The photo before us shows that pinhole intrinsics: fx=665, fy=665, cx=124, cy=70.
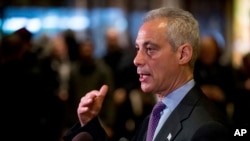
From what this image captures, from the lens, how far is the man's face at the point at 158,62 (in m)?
2.99

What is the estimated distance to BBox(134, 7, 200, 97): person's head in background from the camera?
2.98m

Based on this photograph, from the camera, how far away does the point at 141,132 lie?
3291mm

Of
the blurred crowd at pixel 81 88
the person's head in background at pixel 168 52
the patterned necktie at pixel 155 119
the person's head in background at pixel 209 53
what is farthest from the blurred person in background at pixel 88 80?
the person's head in background at pixel 168 52

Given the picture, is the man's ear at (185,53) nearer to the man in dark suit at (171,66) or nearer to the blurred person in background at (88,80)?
the man in dark suit at (171,66)

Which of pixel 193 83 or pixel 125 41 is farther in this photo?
pixel 125 41

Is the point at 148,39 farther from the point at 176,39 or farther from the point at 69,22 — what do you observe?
the point at 69,22

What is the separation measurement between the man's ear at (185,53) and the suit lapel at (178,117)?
0.45 ft

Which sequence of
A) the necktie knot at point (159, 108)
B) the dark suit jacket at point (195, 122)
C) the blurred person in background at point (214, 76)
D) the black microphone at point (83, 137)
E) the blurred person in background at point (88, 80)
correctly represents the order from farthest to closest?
the blurred person in background at point (88, 80) < the blurred person in background at point (214, 76) < the black microphone at point (83, 137) < the necktie knot at point (159, 108) < the dark suit jacket at point (195, 122)

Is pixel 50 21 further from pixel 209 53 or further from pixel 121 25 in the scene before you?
pixel 209 53

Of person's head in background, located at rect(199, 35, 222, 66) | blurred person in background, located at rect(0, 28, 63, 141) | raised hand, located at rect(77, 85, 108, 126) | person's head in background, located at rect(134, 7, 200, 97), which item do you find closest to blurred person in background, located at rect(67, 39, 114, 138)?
person's head in background, located at rect(199, 35, 222, 66)

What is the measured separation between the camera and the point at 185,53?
3.00 meters

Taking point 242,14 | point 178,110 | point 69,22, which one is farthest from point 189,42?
point 69,22

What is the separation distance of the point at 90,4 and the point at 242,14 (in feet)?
18.3

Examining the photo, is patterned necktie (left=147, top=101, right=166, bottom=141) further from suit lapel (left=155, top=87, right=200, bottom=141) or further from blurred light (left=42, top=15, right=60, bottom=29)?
blurred light (left=42, top=15, right=60, bottom=29)
